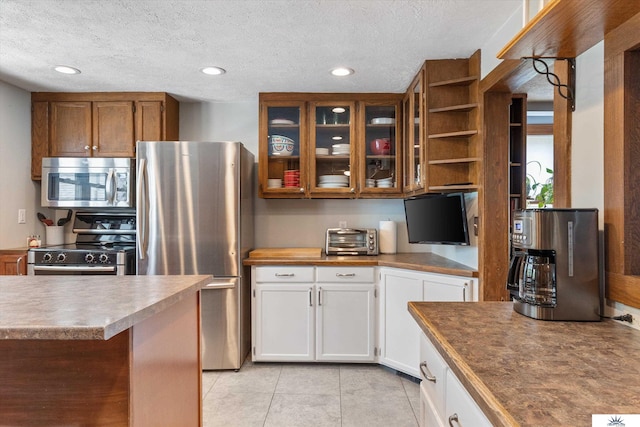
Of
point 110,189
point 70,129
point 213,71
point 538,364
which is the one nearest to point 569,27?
point 538,364

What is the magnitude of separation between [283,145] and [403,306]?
170cm

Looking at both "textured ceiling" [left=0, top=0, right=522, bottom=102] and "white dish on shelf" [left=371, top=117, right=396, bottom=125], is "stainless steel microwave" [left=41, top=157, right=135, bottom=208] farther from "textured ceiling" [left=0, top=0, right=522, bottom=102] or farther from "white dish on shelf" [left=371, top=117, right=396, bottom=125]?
"white dish on shelf" [left=371, top=117, right=396, bottom=125]

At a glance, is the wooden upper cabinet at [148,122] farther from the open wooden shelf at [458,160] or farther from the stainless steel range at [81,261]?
the open wooden shelf at [458,160]

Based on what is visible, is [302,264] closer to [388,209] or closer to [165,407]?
[388,209]

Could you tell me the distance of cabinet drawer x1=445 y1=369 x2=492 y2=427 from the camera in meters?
0.86

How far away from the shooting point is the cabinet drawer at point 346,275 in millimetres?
3047

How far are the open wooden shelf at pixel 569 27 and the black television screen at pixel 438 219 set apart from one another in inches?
48.0

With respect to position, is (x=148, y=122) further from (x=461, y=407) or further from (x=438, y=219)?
(x=461, y=407)

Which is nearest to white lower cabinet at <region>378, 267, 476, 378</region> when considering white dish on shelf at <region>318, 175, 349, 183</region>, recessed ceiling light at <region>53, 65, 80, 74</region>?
white dish on shelf at <region>318, 175, 349, 183</region>

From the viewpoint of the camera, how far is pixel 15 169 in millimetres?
3229

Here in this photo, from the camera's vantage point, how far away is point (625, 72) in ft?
4.03

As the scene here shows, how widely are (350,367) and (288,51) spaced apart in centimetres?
245

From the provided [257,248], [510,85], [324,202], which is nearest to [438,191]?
[510,85]

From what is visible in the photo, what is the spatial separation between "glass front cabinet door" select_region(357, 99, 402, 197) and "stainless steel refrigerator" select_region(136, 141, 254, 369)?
1.10 m
